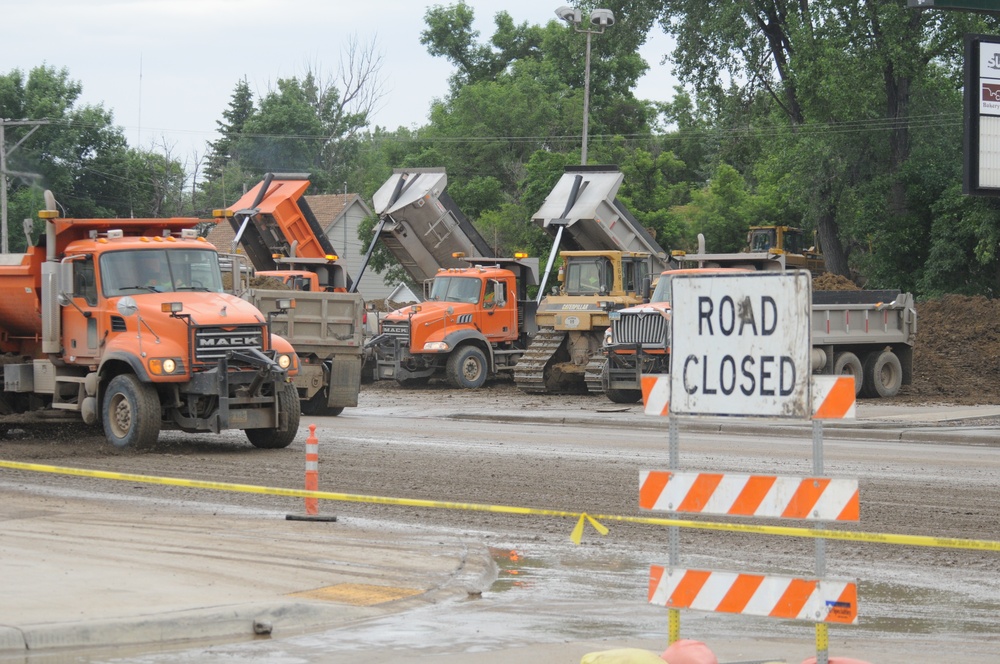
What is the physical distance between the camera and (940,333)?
1336 inches

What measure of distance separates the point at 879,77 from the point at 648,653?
37559 mm

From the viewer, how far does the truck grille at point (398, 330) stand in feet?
105

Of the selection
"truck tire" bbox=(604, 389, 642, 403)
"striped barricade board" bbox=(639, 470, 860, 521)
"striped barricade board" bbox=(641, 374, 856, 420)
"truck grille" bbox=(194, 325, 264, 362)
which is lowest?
"truck tire" bbox=(604, 389, 642, 403)

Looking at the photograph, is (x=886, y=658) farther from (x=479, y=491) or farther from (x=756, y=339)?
(x=479, y=491)

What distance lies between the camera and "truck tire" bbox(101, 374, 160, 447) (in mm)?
17312

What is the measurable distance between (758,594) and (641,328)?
800 inches

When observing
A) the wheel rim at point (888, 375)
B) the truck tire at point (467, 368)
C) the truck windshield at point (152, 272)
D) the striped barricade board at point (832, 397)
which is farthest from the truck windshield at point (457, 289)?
the striped barricade board at point (832, 397)

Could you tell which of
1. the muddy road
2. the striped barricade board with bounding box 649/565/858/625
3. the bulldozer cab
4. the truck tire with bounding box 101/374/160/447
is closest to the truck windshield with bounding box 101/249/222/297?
the truck tire with bounding box 101/374/160/447

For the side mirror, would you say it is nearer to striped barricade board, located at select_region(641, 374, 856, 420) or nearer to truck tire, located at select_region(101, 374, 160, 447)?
truck tire, located at select_region(101, 374, 160, 447)

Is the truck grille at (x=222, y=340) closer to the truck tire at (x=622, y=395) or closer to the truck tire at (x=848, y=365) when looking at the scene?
the truck tire at (x=622, y=395)

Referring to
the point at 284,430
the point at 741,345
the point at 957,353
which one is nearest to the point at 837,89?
the point at 957,353

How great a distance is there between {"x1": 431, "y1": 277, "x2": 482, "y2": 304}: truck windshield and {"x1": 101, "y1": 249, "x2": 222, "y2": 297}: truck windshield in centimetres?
1435

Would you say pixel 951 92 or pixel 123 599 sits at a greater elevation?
pixel 951 92

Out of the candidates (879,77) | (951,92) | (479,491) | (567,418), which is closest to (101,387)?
(479,491)
